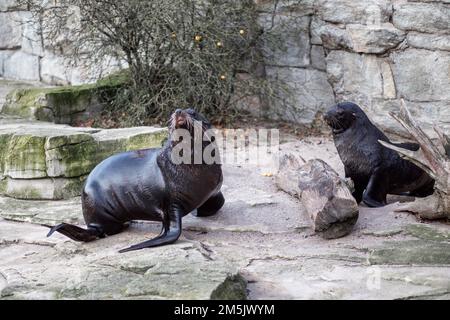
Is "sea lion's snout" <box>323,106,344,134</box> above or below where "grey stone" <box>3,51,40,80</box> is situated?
below

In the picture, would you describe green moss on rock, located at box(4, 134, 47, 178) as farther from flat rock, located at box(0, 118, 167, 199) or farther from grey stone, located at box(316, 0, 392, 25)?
grey stone, located at box(316, 0, 392, 25)

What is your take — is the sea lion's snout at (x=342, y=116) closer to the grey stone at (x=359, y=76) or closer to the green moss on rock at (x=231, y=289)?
the grey stone at (x=359, y=76)

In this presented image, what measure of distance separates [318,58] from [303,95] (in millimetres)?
461

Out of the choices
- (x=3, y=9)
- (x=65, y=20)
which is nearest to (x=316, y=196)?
(x=65, y=20)

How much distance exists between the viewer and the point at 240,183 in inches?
256

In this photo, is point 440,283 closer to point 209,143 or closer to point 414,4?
point 209,143

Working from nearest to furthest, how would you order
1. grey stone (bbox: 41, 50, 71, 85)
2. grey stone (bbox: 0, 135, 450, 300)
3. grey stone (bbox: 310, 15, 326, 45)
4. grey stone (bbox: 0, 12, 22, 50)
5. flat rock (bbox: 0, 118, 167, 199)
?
grey stone (bbox: 0, 135, 450, 300) < flat rock (bbox: 0, 118, 167, 199) < grey stone (bbox: 310, 15, 326, 45) < grey stone (bbox: 41, 50, 71, 85) < grey stone (bbox: 0, 12, 22, 50)

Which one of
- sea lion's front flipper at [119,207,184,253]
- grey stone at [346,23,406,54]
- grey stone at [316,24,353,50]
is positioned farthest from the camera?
grey stone at [316,24,353,50]

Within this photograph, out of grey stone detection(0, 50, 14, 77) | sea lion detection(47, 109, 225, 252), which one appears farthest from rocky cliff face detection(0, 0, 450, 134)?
grey stone detection(0, 50, 14, 77)

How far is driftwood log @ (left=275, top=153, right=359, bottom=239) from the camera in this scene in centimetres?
516

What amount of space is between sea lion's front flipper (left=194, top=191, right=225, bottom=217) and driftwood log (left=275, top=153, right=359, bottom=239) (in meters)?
0.58

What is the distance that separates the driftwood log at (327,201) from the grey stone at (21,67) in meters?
6.75

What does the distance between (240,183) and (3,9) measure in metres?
6.50

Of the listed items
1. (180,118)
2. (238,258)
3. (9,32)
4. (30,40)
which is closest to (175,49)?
(30,40)
